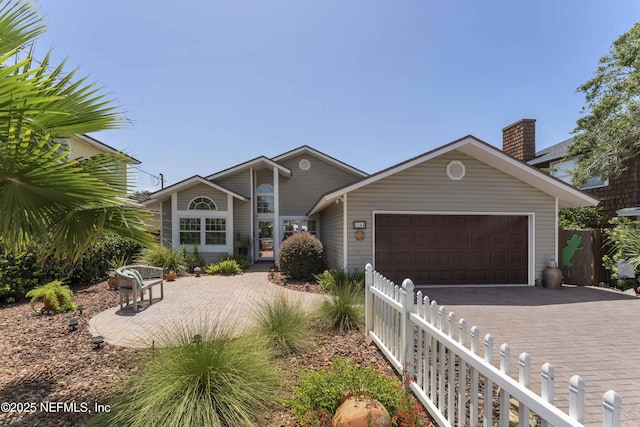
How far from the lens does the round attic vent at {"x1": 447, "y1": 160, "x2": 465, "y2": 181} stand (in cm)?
959

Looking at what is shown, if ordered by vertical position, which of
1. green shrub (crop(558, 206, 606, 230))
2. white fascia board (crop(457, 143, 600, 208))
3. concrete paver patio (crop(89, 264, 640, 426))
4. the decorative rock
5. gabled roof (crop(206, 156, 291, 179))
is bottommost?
concrete paver patio (crop(89, 264, 640, 426))

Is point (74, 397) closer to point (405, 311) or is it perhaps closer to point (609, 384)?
point (405, 311)

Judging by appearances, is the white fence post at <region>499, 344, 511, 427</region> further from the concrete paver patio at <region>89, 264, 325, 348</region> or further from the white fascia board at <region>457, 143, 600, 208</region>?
the white fascia board at <region>457, 143, 600, 208</region>

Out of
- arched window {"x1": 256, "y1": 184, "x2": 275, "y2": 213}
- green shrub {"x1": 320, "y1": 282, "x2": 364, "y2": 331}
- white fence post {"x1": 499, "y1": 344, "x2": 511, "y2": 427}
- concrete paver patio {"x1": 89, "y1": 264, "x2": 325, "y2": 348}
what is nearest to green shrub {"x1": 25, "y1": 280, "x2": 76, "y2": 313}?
concrete paver patio {"x1": 89, "y1": 264, "x2": 325, "y2": 348}

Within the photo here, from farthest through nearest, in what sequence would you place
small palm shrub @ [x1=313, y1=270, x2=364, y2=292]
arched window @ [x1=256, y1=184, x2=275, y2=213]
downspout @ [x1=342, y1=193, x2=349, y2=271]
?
arched window @ [x1=256, y1=184, x2=275, y2=213], downspout @ [x1=342, y1=193, x2=349, y2=271], small palm shrub @ [x1=313, y1=270, x2=364, y2=292]

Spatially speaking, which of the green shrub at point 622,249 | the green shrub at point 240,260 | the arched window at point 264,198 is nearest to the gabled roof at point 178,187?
the arched window at point 264,198

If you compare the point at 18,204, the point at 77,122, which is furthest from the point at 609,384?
the point at 77,122

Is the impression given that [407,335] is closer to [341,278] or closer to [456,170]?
[341,278]

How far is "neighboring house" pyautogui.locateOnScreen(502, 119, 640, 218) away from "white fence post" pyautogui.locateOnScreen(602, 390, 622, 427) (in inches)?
593

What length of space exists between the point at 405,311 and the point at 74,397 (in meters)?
3.83

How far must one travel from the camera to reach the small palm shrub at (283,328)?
428cm

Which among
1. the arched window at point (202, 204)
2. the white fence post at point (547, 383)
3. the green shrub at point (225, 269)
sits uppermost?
the arched window at point (202, 204)

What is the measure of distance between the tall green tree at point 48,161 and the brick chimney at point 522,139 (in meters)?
18.0

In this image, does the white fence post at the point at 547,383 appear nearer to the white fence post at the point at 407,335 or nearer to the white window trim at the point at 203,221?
the white fence post at the point at 407,335
